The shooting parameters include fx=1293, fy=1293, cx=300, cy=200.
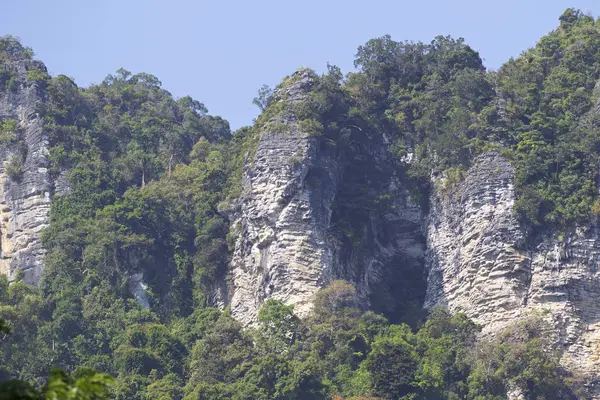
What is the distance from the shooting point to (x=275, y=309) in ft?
140

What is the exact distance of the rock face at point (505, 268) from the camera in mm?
41062

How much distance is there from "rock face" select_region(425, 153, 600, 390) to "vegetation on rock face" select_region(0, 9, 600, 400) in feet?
2.40

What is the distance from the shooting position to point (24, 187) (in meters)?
51.7

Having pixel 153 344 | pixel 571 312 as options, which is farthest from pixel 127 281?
pixel 571 312

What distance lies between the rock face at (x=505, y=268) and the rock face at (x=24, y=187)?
15275 millimetres

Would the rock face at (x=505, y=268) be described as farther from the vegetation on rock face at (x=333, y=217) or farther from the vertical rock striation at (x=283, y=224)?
the vertical rock striation at (x=283, y=224)

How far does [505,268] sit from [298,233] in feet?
24.2

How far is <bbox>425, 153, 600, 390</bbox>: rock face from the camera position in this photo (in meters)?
41.1

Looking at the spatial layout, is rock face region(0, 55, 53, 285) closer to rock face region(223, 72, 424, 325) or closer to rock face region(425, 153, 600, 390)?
rock face region(223, 72, 424, 325)

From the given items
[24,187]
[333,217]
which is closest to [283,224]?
[333,217]

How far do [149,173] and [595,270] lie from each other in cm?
2105

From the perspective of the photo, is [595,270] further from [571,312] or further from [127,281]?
[127,281]

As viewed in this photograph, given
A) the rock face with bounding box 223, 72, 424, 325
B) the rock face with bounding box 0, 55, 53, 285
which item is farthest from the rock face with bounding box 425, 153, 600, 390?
the rock face with bounding box 0, 55, 53, 285

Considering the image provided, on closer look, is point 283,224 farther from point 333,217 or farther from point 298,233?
point 333,217
